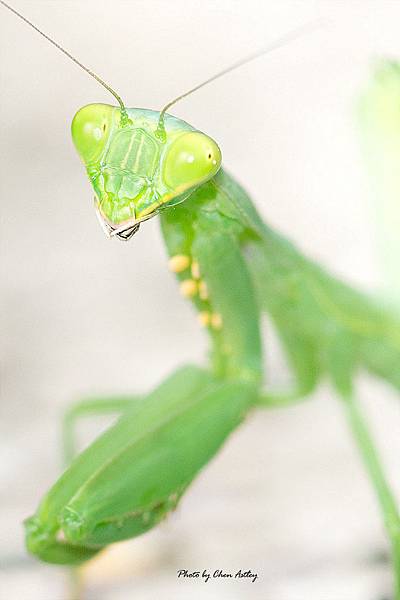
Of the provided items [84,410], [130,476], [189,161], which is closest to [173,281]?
[84,410]

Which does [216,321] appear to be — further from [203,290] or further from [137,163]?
[137,163]

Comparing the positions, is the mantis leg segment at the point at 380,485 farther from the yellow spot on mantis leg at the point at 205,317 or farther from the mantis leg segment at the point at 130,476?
the yellow spot on mantis leg at the point at 205,317

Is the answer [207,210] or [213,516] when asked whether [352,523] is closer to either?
[213,516]

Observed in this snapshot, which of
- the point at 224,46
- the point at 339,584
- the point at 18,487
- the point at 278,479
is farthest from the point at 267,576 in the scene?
the point at 224,46

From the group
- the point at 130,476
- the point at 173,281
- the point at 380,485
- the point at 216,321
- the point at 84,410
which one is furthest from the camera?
the point at 173,281

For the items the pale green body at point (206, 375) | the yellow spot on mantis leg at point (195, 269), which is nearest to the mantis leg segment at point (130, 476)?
the pale green body at point (206, 375)

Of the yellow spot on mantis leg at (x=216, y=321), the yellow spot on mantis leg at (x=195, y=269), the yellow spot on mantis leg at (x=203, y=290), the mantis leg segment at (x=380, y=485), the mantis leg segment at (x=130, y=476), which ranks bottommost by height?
the mantis leg segment at (x=380, y=485)
